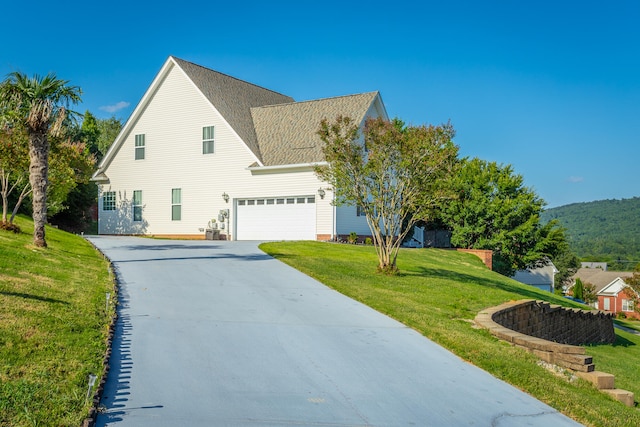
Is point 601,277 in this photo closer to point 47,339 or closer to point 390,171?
point 390,171

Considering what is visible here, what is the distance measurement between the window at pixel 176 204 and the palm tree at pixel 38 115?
1120 cm

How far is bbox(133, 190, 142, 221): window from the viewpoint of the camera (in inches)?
1214

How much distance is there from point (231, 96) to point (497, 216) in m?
15.3

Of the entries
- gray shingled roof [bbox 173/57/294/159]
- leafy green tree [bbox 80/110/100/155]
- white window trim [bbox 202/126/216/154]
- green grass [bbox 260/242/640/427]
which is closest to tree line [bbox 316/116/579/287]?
green grass [bbox 260/242/640/427]

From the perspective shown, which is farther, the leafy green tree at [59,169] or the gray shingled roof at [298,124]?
the gray shingled roof at [298,124]

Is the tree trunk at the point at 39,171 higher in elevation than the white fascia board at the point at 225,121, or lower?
lower

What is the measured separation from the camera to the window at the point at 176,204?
2955cm

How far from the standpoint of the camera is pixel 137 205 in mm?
30906

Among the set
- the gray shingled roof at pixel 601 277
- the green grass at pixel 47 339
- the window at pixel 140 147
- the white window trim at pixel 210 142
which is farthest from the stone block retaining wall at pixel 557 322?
the gray shingled roof at pixel 601 277

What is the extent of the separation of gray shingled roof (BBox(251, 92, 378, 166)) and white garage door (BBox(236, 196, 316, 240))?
184 cm

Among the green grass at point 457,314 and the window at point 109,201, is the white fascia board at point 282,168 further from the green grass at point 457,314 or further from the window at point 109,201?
the window at point 109,201

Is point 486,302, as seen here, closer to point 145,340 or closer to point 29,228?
point 145,340

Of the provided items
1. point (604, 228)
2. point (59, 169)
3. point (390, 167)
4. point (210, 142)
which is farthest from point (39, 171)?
point (604, 228)

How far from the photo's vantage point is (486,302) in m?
14.1
